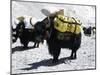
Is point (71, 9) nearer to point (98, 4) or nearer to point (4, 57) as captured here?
point (98, 4)

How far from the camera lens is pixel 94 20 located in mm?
2693

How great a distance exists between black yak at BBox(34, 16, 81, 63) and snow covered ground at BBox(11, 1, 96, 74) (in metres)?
0.05

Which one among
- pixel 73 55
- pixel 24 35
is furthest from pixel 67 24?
pixel 24 35

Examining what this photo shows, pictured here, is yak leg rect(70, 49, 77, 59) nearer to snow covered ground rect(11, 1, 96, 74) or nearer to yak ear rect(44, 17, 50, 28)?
snow covered ground rect(11, 1, 96, 74)

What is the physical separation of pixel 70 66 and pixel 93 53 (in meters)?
0.36

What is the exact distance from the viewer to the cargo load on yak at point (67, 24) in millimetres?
2500

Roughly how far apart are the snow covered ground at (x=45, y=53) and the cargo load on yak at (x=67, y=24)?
2.4 inches

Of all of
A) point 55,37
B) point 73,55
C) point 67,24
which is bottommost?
point 73,55

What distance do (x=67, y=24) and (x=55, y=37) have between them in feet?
0.72

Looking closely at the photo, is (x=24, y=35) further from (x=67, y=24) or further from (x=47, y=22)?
(x=67, y=24)

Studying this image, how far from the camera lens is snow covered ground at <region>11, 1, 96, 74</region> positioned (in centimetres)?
232

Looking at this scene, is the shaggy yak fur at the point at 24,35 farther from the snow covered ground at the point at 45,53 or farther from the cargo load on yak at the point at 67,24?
the cargo load on yak at the point at 67,24

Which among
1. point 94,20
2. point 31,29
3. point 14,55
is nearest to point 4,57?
point 14,55

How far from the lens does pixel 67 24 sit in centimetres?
255
